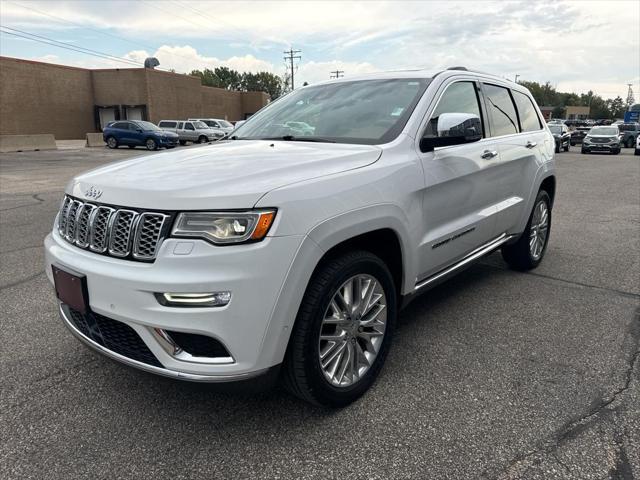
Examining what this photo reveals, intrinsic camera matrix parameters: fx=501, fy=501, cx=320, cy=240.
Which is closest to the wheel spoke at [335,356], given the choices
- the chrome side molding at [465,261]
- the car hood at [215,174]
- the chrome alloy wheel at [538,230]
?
the chrome side molding at [465,261]

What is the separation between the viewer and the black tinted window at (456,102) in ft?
10.8

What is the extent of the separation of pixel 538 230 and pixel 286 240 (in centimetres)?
393

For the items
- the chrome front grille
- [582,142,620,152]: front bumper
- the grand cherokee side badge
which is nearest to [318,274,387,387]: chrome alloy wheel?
the chrome front grille

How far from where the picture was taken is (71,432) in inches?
101

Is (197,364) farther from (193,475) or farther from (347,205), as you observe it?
(347,205)

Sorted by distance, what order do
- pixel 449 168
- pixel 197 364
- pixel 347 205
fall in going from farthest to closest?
pixel 449 168, pixel 347 205, pixel 197 364

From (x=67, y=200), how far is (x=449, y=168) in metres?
2.39

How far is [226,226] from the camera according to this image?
2.17m

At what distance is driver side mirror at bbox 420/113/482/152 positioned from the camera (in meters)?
3.11

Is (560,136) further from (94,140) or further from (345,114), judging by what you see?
(94,140)

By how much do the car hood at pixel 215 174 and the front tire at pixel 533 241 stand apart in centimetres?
277

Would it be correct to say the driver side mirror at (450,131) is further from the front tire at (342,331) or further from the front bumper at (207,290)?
the front bumper at (207,290)

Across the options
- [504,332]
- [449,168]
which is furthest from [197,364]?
[504,332]

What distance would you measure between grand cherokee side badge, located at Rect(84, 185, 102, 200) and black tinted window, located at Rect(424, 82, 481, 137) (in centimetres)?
196
